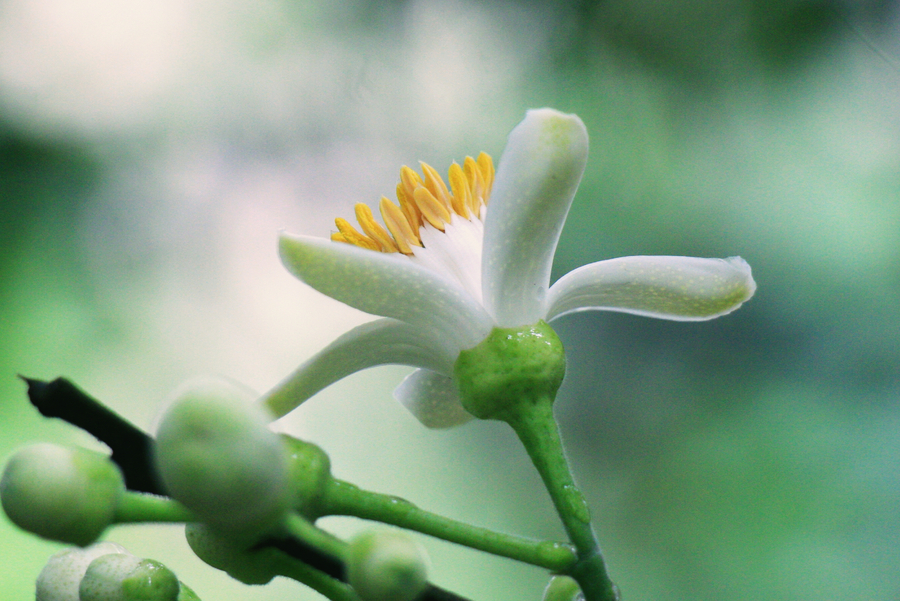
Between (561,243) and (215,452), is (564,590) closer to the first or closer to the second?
(215,452)

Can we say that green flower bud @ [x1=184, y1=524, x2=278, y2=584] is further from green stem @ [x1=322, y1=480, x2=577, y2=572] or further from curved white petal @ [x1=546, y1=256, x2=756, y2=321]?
curved white petal @ [x1=546, y1=256, x2=756, y2=321]

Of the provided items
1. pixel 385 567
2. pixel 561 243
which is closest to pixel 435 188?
pixel 385 567

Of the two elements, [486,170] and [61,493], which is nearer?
[61,493]

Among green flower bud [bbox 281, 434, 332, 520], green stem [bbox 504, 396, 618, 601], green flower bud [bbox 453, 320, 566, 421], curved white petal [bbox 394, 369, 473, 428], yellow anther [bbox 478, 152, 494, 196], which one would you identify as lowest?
green flower bud [bbox 281, 434, 332, 520]

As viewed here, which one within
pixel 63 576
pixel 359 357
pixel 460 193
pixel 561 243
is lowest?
pixel 63 576

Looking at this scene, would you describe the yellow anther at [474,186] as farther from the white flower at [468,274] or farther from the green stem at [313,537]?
the green stem at [313,537]

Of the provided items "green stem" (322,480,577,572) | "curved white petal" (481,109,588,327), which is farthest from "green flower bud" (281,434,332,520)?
"curved white petal" (481,109,588,327)

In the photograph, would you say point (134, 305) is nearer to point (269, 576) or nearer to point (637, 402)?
point (637, 402)
